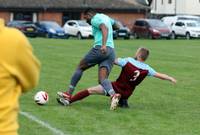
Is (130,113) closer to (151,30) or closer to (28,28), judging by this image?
(28,28)

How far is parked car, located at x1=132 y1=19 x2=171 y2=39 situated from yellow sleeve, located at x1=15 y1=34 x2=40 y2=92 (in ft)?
168

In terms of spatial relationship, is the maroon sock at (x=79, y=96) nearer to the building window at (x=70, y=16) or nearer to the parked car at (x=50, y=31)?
the parked car at (x=50, y=31)

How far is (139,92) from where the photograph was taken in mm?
14141

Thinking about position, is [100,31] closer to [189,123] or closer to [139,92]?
[189,123]

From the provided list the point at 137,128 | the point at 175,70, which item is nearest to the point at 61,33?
the point at 175,70

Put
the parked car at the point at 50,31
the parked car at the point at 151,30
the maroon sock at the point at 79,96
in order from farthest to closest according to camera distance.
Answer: the parked car at the point at 151,30
the parked car at the point at 50,31
the maroon sock at the point at 79,96

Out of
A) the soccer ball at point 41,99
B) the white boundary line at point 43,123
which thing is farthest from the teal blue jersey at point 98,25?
the white boundary line at point 43,123

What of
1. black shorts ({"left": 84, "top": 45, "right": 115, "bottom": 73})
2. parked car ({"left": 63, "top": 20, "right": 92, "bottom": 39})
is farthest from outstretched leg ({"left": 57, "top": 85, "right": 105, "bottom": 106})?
parked car ({"left": 63, "top": 20, "right": 92, "bottom": 39})

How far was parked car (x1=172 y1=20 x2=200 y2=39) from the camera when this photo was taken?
56.2m

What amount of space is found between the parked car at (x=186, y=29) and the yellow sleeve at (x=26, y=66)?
5329 centimetres

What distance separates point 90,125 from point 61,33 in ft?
146

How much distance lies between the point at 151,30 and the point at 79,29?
6203 mm

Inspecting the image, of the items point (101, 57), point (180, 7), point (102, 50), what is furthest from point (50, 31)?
point (102, 50)

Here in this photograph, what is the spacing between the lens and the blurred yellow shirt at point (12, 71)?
3.22 meters
